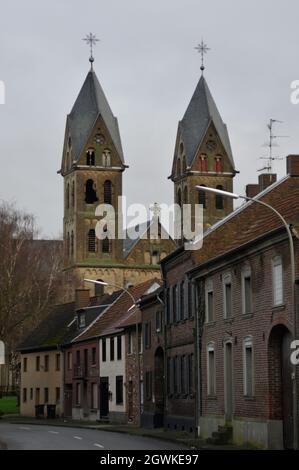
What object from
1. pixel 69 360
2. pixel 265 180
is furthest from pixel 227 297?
pixel 69 360

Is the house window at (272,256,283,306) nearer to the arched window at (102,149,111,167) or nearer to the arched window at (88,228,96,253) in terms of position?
the arched window at (88,228,96,253)

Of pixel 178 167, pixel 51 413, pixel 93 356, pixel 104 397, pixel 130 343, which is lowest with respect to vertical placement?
pixel 51 413

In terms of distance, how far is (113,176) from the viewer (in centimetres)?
13288

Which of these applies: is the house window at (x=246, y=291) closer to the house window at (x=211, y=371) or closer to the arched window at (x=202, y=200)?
the house window at (x=211, y=371)

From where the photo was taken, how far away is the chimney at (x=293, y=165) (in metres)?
41.7

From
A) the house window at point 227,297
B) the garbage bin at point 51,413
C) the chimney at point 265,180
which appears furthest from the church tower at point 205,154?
the house window at point 227,297

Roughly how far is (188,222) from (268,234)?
111708 millimetres

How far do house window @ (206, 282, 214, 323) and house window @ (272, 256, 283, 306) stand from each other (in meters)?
7.88

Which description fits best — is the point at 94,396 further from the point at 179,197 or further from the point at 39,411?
the point at 179,197

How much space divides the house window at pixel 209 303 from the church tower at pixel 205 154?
9400cm

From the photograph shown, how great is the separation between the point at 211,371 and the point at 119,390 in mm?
21512

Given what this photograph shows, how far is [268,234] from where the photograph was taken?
113 feet
